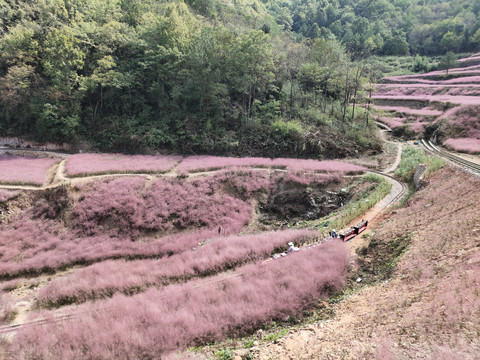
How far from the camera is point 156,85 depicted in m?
30.8

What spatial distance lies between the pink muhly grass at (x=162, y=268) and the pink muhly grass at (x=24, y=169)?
1228 centimetres

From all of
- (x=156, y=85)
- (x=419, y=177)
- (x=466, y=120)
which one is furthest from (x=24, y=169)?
(x=466, y=120)

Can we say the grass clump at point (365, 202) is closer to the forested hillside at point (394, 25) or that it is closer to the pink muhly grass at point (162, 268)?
the pink muhly grass at point (162, 268)

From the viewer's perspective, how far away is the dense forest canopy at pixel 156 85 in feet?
90.2

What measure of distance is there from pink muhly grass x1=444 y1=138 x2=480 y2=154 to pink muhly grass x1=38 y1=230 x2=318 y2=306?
22039 mm

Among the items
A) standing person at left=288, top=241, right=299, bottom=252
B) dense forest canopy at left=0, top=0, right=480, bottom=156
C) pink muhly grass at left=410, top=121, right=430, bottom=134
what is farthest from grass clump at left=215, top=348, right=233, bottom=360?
pink muhly grass at left=410, top=121, right=430, bottom=134

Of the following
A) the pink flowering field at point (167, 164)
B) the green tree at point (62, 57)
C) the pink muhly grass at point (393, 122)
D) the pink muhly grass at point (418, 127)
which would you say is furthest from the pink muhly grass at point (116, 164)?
the pink muhly grass at point (393, 122)

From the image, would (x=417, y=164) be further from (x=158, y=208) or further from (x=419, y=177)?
(x=158, y=208)

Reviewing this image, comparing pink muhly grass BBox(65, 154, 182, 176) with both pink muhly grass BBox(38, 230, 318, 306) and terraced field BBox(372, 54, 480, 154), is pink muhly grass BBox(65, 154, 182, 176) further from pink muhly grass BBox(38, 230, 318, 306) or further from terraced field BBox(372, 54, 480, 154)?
terraced field BBox(372, 54, 480, 154)

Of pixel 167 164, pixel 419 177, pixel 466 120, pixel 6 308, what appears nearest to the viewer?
pixel 6 308

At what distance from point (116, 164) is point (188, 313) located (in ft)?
65.6

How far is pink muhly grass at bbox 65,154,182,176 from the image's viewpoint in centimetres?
2252

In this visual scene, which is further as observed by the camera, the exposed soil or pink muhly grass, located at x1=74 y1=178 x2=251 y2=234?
the exposed soil

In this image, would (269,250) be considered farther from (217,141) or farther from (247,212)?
(217,141)
